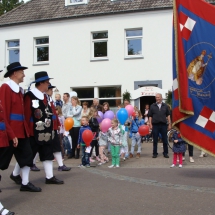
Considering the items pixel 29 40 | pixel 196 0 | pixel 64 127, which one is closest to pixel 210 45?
pixel 196 0

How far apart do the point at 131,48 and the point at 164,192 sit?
14.3 meters

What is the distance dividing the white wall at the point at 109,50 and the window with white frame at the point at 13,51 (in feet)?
1.28

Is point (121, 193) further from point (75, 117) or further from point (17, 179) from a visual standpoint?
point (75, 117)

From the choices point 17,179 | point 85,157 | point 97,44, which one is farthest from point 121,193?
point 97,44

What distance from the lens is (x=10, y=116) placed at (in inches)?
241

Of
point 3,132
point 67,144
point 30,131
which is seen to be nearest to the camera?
point 3,132

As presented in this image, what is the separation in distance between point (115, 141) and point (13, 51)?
49.4 ft

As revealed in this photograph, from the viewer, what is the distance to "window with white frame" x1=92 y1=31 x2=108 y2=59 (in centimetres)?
2056

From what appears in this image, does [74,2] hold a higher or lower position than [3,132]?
higher

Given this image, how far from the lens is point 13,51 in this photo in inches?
901

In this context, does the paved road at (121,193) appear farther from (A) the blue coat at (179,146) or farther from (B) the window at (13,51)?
(B) the window at (13,51)

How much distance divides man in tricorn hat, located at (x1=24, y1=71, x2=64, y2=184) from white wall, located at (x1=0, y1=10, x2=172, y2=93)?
11.5 meters

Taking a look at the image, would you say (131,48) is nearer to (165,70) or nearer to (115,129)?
(165,70)

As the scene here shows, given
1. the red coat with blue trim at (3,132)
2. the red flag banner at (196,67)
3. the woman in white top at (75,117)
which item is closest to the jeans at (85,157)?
the woman in white top at (75,117)
